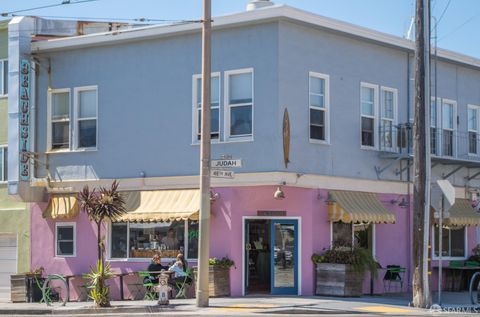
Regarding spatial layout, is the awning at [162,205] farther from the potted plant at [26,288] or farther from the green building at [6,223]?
the green building at [6,223]

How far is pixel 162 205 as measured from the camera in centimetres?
2392

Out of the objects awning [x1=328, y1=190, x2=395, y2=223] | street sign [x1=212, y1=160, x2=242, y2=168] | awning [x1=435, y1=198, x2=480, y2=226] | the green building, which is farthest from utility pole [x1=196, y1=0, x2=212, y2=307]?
awning [x1=435, y1=198, x2=480, y2=226]

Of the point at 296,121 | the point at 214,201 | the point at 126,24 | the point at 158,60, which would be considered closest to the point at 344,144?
the point at 296,121

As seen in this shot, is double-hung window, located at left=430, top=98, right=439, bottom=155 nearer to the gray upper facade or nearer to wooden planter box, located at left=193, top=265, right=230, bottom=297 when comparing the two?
the gray upper facade

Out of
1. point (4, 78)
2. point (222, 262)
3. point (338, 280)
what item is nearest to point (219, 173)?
point (222, 262)

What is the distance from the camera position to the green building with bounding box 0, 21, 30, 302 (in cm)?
2688

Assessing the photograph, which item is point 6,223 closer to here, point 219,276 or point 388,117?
point 219,276

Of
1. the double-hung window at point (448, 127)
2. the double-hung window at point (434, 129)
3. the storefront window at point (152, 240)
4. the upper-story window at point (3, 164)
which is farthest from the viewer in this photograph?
the double-hung window at point (448, 127)

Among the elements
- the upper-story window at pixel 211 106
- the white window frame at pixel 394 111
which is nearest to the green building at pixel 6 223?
the upper-story window at pixel 211 106

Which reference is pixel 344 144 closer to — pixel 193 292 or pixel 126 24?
pixel 193 292

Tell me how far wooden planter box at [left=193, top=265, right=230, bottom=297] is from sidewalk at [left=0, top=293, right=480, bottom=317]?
1.58ft

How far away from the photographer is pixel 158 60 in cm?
2472

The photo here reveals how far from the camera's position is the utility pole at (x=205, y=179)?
65.4 ft

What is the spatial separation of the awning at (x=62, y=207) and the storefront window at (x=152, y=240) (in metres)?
1.36
